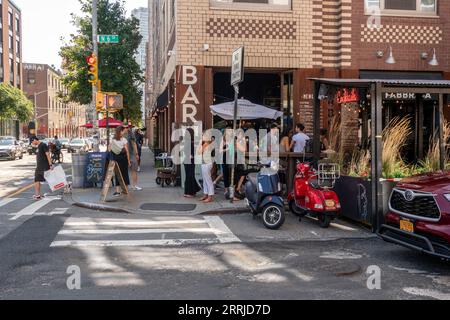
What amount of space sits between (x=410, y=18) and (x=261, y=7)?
15.8 feet

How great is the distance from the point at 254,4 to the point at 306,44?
2.03 m

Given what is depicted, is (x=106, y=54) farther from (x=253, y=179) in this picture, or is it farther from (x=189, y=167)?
(x=253, y=179)

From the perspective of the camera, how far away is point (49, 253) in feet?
23.2

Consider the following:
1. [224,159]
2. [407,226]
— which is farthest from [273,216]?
[224,159]

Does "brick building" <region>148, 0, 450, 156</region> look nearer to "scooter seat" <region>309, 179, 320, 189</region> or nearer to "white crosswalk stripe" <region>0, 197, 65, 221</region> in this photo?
"white crosswalk stripe" <region>0, 197, 65, 221</region>

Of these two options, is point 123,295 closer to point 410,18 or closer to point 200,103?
point 200,103

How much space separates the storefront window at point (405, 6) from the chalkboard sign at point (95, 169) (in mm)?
9494

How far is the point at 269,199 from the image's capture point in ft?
29.5

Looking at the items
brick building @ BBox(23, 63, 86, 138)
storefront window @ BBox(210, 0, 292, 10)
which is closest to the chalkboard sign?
storefront window @ BBox(210, 0, 292, 10)

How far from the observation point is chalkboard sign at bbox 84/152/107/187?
1476 cm

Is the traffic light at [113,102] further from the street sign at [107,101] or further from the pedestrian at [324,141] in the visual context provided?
the pedestrian at [324,141]

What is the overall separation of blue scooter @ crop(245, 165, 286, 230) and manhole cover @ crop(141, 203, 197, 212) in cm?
227

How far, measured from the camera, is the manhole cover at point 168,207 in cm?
1104

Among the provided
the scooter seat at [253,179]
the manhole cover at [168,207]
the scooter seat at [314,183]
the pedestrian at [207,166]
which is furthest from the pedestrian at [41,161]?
the scooter seat at [314,183]
